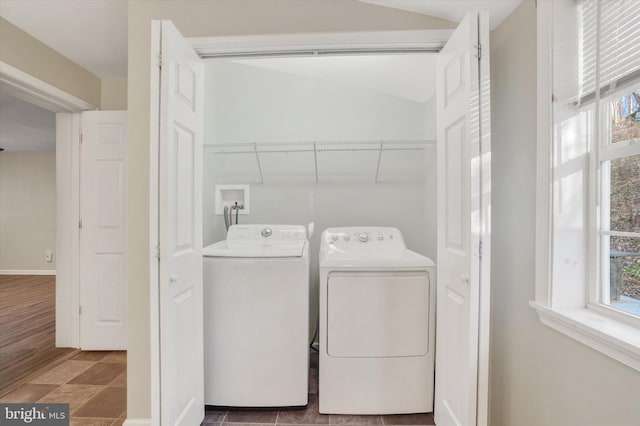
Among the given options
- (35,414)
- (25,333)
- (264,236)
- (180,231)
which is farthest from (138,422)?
(25,333)

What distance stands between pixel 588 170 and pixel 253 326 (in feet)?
5.70

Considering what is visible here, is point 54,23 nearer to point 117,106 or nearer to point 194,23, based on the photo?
point 117,106

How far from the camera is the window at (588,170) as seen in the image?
100cm

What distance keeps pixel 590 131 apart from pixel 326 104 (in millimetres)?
1855

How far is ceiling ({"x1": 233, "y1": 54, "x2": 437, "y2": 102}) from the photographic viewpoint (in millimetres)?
2232

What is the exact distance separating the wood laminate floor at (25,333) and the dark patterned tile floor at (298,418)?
153cm

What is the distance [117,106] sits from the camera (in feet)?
9.21

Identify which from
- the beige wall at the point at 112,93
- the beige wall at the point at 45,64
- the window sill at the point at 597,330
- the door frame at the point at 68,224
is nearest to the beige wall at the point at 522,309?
the window sill at the point at 597,330

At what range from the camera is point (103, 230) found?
263 centimetres

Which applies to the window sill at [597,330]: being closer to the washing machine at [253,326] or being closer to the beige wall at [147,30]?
the washing machine at [253,326]

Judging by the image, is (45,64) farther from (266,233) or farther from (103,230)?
(266,233)

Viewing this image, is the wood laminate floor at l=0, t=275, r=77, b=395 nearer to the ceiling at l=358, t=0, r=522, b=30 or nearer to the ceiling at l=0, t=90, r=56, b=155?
the ceiling at l=0, t=90, r=56, b=155

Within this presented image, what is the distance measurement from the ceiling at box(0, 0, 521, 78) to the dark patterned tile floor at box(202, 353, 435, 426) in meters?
2.17

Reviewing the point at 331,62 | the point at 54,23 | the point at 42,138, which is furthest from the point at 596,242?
the point at 42,138
